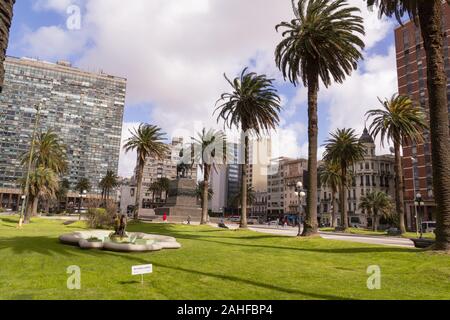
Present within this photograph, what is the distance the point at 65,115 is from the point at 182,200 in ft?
448

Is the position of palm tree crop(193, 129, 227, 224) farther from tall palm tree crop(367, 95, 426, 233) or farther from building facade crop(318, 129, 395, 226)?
building facade crop(318, 129, 395, 226)

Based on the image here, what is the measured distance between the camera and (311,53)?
2684 centimetres

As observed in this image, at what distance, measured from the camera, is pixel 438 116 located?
1705 centimetres

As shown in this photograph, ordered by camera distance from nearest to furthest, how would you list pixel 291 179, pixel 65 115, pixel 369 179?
pixel 369 179 < pixel 291 179 < pixel 65 115

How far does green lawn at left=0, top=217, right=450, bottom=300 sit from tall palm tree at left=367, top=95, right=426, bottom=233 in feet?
102

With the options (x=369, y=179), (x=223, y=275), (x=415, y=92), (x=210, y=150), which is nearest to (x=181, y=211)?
(x=210, y=150)

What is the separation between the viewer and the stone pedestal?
6075cm

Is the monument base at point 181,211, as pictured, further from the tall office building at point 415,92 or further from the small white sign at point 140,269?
the tall office building at point 415,92

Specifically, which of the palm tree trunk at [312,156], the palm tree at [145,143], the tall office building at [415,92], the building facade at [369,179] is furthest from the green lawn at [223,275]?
the building facade at [369,179]

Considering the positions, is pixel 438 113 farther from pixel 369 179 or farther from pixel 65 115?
pixel 65 115

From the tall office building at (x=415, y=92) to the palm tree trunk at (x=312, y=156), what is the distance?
66.0 metres

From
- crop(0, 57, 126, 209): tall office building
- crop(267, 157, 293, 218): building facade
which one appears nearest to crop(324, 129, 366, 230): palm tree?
crop(267, 157, 293, 218): building facade
